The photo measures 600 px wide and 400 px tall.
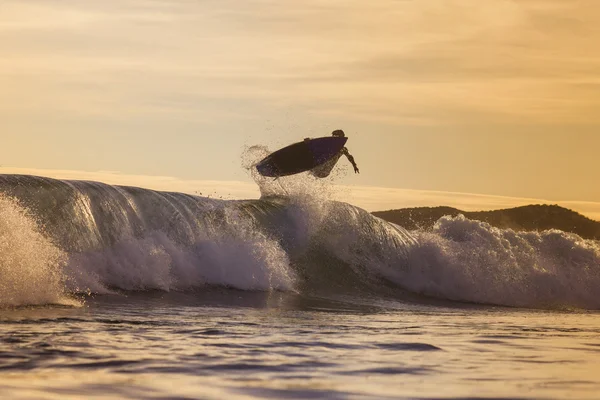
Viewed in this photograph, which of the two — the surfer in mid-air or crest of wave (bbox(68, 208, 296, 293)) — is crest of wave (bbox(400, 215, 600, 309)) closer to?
the surfer in mid-air

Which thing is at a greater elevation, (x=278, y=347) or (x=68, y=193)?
(x=68, y=193)

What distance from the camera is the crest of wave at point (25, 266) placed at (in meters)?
14.7

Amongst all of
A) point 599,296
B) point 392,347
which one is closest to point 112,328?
point 392,347

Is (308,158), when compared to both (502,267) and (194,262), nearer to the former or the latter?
(194,262)

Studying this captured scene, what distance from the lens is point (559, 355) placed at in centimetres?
1054

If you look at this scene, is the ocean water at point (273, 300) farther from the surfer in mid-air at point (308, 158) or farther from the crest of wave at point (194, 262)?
the surfer in mid-air at point (308, 158)

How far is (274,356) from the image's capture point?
9688 millimetres

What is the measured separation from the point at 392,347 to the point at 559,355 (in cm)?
181

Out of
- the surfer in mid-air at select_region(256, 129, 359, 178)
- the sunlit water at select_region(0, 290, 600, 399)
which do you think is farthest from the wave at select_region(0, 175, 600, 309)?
the sunlit water at select_region(0, 290, 600, 399)

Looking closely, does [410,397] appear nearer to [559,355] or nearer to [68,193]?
[559,355]

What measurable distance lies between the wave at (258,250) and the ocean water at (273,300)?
49mm

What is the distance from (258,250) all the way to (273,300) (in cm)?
305

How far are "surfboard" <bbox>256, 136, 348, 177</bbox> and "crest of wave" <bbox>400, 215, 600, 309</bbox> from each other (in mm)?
4087

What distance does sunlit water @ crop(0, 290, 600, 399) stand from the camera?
7.53 meters
